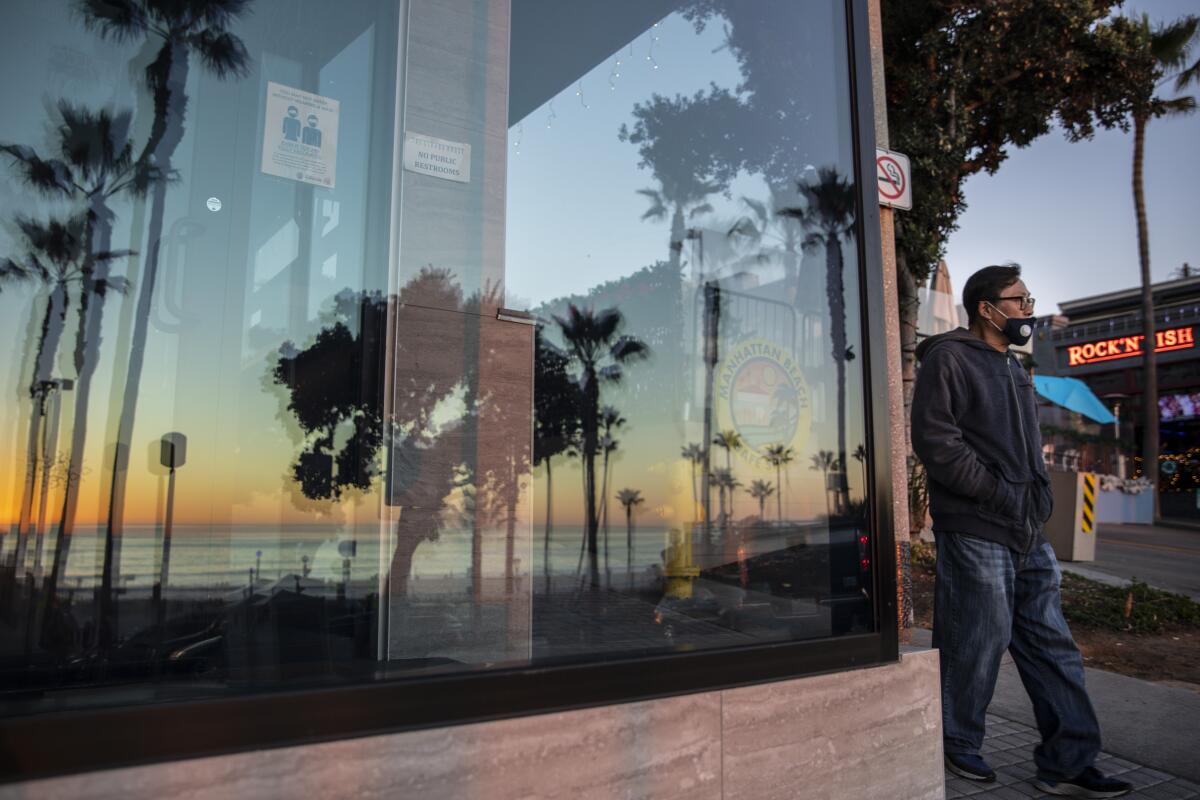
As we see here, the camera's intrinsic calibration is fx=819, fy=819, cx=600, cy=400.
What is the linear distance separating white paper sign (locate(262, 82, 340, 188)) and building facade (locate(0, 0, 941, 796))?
0.01 m

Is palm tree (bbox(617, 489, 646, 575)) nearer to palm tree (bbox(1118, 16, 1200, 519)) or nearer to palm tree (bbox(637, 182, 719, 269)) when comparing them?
palm tree (bbox(637, 182, 719, 269))

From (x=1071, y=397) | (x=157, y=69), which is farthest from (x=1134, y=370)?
(x=157, y=69)

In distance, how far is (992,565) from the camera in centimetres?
303

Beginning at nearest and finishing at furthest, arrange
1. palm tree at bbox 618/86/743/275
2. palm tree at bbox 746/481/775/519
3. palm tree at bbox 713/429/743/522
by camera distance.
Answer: palm tree at bbox 746/481/775/519
palm tree at bbox 713/429/743/522
palm tree at bbox 618/86/743/275

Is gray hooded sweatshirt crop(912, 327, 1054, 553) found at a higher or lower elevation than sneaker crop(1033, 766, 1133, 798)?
higher

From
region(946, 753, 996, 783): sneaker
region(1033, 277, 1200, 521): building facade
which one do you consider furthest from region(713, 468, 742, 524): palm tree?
region(1033, 277, 1200, 521): building facade

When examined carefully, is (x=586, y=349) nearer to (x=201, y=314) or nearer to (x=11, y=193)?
(x=201, y=314)

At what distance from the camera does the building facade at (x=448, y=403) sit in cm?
190

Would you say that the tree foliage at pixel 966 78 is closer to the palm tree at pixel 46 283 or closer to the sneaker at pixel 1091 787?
the sneaker at pixel 1091 787

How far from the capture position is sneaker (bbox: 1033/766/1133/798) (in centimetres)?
295

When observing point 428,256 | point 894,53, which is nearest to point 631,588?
point 428,256

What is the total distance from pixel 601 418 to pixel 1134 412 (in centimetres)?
3581

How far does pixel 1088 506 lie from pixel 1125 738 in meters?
9.25

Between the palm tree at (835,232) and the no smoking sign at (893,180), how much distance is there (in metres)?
0.83
